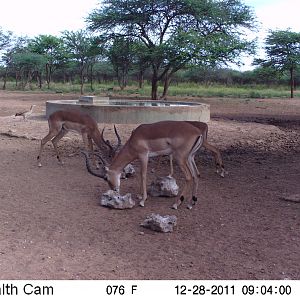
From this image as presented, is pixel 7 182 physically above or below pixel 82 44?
below

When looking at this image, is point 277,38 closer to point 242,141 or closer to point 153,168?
point 242,141

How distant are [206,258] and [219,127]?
8.74 metres

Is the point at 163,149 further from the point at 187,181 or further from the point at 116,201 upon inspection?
the point at 116,201

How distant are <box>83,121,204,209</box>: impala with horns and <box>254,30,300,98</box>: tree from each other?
101ft

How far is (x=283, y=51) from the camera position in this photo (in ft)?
119

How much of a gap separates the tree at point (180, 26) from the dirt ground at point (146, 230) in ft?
49.4

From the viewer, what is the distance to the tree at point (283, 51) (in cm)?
3531

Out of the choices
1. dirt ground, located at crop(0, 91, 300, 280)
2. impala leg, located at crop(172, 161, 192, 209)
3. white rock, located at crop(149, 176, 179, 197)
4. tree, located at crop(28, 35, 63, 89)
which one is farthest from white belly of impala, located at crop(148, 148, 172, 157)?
tree, located at crop(28, 35, 63, 89)

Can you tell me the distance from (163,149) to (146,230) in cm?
132

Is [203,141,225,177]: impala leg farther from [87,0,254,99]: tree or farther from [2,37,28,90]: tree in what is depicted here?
[2,37,28,90]: tree

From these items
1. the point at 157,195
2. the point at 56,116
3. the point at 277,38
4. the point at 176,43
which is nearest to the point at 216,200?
the point at 157,195

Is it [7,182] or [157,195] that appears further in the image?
[7,182]

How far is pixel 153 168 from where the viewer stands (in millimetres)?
7984

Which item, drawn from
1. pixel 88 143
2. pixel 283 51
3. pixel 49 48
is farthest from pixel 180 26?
pixel 49 48
